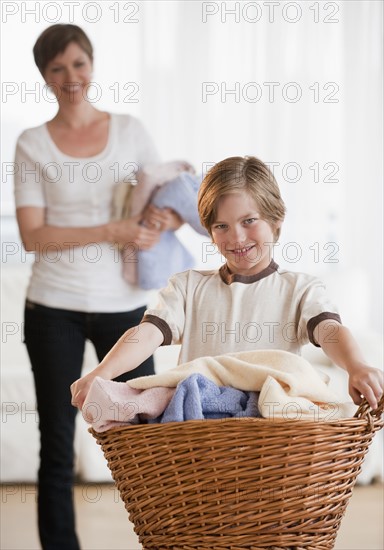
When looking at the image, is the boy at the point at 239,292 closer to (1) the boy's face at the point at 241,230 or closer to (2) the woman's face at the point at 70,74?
(1) the boy's face at the point at 241,230

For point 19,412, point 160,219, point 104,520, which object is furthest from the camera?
point 19,412

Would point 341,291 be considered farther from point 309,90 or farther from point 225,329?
point 225,329

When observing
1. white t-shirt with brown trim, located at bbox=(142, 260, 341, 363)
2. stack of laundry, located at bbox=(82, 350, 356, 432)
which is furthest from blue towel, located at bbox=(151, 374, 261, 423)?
white t-shirt with brown trim, located at bbox=(142, 260, 341, 363)

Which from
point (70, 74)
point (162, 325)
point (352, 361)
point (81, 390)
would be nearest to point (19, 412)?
point (70, 74)

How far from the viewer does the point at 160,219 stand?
199cm

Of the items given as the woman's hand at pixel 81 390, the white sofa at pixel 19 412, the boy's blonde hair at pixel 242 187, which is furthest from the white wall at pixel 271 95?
the woman's hand at pixel 81 390

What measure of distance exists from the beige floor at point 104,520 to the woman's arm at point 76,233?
70cm

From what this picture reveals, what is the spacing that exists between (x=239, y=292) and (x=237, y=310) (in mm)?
29

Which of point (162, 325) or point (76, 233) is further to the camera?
point (76, 233)

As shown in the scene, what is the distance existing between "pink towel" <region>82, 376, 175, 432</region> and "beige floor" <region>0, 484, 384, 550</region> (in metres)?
1.03

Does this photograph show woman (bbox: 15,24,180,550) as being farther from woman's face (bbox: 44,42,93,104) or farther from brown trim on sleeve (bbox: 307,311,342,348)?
brown trim on sleeve (bbox: 307,311,342,348)

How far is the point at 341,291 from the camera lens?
2.73 meters

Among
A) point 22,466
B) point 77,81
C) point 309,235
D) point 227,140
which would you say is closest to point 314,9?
point 227,140

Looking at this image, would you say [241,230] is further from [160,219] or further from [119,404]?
[160,219]
